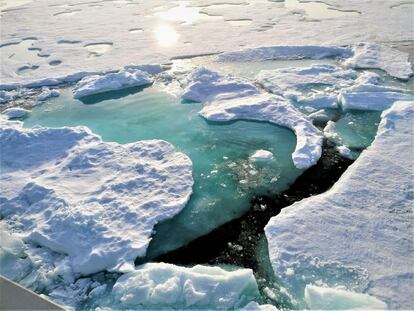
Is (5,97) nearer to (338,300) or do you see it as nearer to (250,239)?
(250,239)

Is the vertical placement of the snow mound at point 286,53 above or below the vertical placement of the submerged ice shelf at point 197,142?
below

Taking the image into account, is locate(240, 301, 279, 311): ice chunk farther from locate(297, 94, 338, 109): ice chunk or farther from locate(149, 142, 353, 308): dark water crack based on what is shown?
locate(297, 94, 338, 109): ice chunk

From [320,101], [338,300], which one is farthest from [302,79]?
[338,300]

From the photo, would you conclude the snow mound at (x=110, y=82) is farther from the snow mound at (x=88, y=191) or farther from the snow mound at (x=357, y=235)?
the snow mound at (x=357, y=235)

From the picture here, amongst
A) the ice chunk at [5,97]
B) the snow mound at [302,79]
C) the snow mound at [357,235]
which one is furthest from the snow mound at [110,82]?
the snow mound at [357,235]

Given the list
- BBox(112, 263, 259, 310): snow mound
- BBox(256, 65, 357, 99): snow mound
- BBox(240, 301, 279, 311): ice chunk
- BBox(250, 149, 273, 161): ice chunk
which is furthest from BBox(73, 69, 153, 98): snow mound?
BBox(240, 301, 279, 311): ice chunk

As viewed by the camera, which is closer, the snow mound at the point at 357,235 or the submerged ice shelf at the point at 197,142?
the snow mound at the point at 357,235
